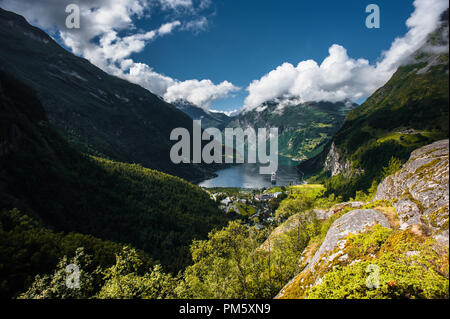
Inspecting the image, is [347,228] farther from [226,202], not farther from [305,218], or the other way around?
[226,202]

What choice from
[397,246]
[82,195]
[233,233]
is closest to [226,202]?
[82,195]

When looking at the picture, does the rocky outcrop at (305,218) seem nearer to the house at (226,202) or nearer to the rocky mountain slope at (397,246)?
the rocky mountain slope at (397,246)

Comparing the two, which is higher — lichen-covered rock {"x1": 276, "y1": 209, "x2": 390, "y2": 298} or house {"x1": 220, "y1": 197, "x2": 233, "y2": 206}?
lichen-covered rock {"x1": 276, "y1": 209, "x2": 390, "y2": 298}

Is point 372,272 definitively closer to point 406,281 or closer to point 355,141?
point 406,281

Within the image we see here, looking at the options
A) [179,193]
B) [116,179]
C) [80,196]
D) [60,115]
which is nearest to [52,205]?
[80,196]

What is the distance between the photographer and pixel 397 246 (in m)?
10.4

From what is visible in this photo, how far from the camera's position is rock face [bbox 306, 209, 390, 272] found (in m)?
14.7

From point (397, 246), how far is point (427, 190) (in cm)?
472

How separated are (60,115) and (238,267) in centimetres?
26300

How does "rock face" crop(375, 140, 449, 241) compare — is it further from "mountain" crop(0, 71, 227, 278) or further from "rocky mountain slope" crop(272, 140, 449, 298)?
"mountain" crop(0, 71, 227, 278)

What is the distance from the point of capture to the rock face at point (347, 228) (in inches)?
580

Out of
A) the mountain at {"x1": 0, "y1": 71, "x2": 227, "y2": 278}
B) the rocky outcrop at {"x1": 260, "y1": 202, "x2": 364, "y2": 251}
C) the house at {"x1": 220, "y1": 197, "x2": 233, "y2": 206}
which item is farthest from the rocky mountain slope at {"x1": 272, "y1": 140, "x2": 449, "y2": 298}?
the house at {"x1": 220, "y1": 197, "x2": 233, "y2": 206}

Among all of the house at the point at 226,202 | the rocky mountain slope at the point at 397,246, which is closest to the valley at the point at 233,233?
the rocky mountain slope at the point at 397,246
